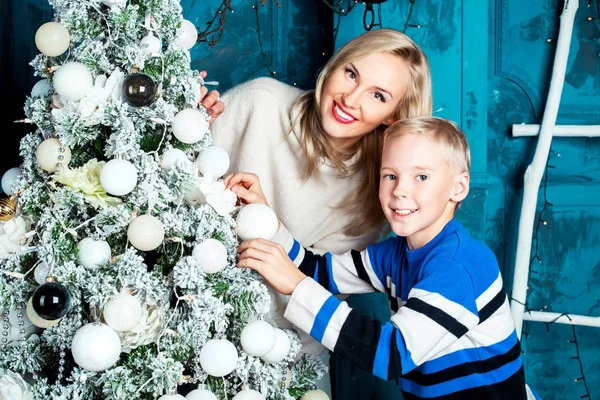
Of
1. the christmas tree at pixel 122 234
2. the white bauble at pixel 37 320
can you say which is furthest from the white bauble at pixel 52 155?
the white bauble at pixel 37 320

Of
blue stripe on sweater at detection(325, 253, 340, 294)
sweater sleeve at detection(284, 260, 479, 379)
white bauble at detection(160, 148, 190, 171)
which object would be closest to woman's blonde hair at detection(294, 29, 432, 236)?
blue stripe on sweater at detection(325, 253, 340, 294)

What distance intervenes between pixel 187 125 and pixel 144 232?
20cm

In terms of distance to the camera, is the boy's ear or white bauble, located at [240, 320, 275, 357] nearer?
white bauble, located at [240, 320, 275, 357]

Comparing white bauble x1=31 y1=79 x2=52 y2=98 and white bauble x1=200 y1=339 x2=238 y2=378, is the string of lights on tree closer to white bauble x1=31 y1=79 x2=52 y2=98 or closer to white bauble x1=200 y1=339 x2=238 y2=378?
white bauble x1=200 y1=339 x2=238 y2=378

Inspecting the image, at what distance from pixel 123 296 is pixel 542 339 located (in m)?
1.90

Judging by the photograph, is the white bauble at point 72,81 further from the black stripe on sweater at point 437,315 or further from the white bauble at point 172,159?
the black stripe on sweater at point 437,315

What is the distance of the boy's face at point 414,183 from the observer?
147cm

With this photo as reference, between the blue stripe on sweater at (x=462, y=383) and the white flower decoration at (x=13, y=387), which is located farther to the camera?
the blue stripe on sweater at (x=462, y=383)

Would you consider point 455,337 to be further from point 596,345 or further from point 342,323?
point 596,345

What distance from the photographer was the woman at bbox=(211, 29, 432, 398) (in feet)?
5.62

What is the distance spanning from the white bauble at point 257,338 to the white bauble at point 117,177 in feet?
1.07

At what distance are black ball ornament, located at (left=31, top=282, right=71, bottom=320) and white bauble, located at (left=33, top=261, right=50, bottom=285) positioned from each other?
5cm

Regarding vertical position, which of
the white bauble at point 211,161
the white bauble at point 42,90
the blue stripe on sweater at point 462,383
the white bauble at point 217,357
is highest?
the white bauble at point 42,90

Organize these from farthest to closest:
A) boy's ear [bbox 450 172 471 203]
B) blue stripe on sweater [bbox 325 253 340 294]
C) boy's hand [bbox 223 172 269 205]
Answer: blue stripe on sweater [bbox 325 253 340 294] → boy's ear [bbox 450 172 471 203] → boy's hand [bbox 223 172 269 205]
